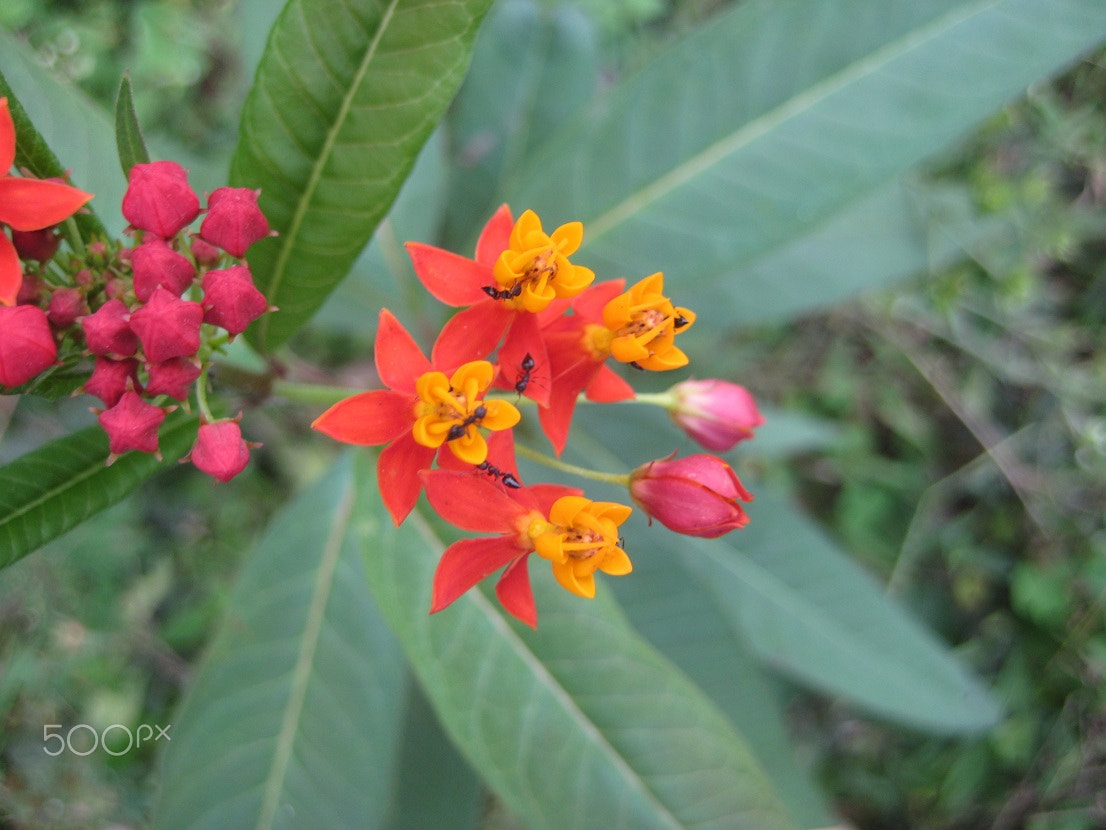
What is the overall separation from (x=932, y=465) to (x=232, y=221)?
337 cm

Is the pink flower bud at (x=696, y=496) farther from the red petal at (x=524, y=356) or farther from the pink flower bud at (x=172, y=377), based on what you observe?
the pink flower bud at (x=172, y=377)

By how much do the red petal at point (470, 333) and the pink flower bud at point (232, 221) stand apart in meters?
0.31

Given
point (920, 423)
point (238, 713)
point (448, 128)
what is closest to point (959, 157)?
point (920, 423)

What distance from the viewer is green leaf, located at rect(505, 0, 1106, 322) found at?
73.0 inches

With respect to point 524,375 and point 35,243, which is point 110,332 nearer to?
point 35,243

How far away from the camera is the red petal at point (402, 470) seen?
3.81 feet

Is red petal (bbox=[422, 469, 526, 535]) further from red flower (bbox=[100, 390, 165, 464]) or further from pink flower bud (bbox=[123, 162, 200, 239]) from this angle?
pink flower bud (bbox=[123, 162, 200, 239])

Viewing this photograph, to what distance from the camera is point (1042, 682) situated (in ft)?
10.9

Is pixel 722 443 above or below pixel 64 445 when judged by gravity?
below

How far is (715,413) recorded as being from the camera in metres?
1.45

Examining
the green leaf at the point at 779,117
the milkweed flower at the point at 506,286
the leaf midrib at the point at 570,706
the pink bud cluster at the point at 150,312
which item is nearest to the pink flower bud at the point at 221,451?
the pink bud cluster at the point at 150,312

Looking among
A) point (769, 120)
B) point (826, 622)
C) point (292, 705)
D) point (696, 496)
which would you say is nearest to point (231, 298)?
point (696, 496)

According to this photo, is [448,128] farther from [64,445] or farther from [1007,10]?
[64,445]

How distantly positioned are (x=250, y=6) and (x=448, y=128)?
79 cm
